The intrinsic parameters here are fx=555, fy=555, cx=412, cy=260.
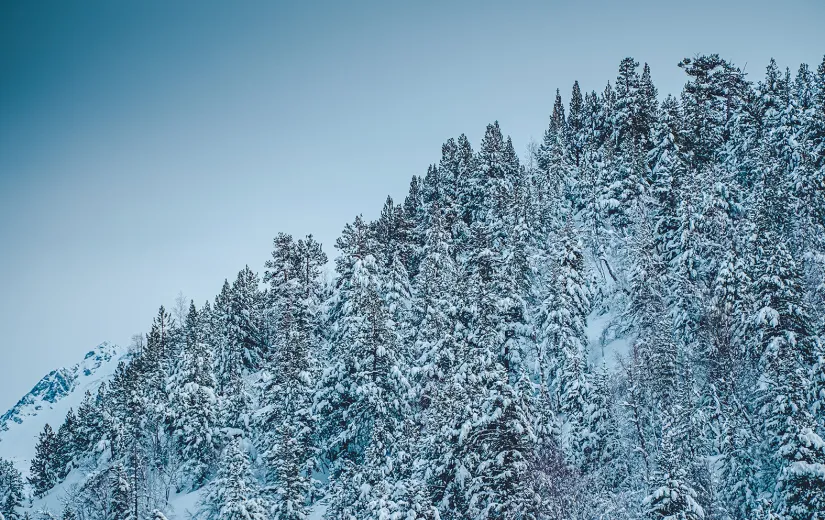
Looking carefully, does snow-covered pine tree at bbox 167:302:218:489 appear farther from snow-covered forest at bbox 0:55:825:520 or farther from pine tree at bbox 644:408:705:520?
pine tree at bbox 644:408:705:520

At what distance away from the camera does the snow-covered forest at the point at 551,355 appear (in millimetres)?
24844

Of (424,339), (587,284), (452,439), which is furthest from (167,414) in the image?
(587,284)

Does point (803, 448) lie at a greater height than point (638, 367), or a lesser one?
lesser

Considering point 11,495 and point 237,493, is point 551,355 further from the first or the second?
point 11,495

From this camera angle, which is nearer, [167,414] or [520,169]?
[167,414]

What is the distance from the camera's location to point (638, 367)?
29.6 m

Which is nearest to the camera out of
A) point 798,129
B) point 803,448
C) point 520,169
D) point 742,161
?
point 803,448

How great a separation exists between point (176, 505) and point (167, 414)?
7.20 meters

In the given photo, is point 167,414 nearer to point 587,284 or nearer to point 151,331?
point 151,331

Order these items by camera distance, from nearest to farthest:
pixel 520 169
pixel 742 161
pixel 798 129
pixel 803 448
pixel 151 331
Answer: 1. pixel 803 448
2. pixel 798 129
3. pixel 742 161
4. pixel 151 331
5. pixel 520 169

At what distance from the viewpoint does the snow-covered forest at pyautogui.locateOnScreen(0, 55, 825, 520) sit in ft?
81.5

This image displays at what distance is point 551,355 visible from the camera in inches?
1468

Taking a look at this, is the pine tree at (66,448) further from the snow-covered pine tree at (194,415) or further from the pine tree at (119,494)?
the pine tree at (119,494)

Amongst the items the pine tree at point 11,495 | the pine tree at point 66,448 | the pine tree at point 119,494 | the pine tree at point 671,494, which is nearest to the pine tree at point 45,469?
the pine tree at point 66,448
